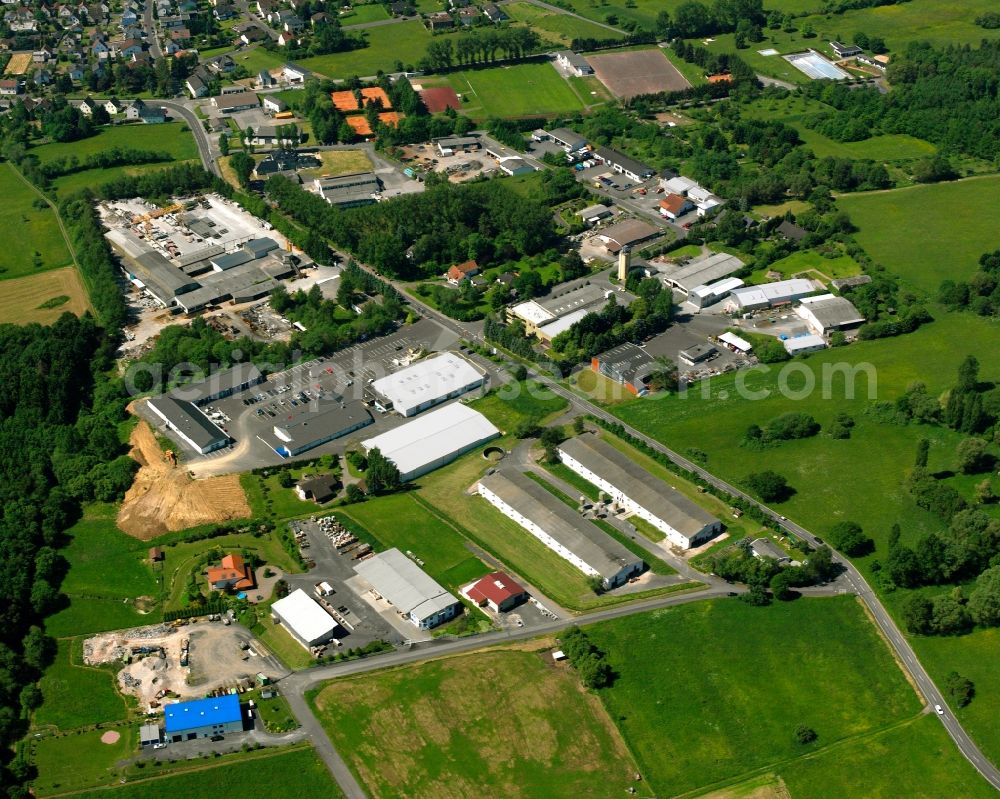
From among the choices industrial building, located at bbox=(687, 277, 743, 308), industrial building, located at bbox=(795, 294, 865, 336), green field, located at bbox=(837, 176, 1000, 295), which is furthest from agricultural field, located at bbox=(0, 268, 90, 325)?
green field, located at bbox=(837, 176, 1000, 295)

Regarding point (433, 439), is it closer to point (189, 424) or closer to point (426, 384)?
point (426, 384)

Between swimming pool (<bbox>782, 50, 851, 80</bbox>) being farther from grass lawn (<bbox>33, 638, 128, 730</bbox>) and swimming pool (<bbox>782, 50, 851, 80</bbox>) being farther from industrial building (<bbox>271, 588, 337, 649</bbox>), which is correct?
grass lawn (<bbox>33, 638, 128, 730</bbox>)

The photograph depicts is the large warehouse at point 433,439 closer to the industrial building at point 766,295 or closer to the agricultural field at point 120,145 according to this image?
the industrial building at point 766,295

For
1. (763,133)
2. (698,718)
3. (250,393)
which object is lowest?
(698,718)

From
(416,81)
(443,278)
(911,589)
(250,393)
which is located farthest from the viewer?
(416,81)

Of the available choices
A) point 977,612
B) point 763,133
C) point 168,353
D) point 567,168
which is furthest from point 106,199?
point 977,612

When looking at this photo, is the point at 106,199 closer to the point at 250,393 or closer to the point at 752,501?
the point at 250,393

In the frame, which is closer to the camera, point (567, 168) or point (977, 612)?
point (977, 612)

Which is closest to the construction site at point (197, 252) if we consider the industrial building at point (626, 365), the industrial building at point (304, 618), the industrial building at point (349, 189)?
the industrial building at point (349, 189)
